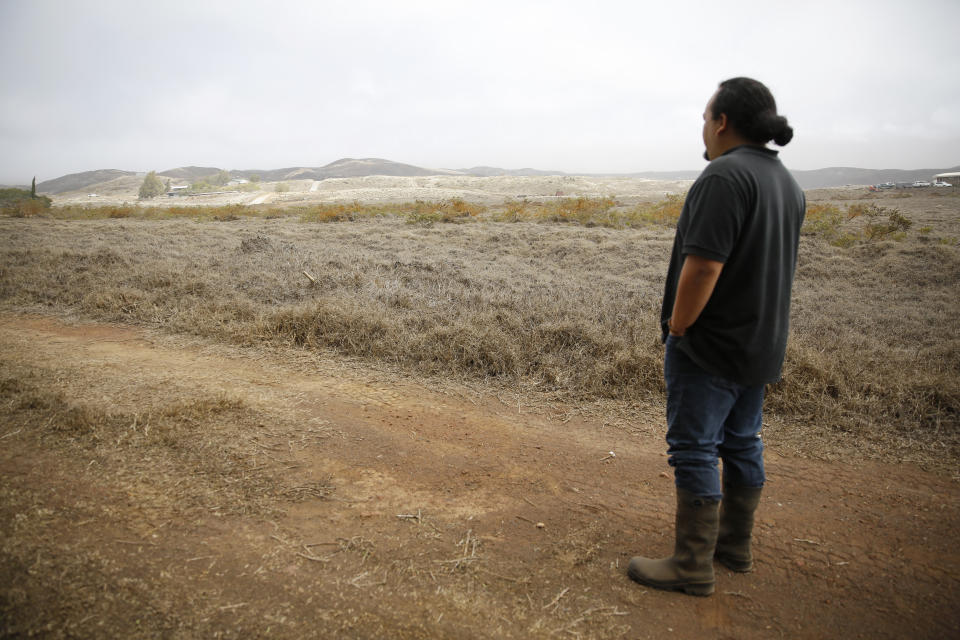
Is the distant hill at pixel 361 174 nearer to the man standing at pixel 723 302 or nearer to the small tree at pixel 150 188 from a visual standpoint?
the small tree at pixel 150 188

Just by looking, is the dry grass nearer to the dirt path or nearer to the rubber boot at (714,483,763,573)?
the dirt path

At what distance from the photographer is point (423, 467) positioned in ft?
10.8

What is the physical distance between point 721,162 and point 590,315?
4.57 metres

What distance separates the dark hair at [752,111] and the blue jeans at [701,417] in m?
0.91

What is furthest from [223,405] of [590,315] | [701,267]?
[590,315]

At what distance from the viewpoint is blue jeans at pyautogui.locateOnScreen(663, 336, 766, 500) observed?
2035 millimetres

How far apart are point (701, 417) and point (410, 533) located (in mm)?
1606

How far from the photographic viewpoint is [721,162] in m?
1.89

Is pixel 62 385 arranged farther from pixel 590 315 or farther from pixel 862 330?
pixel 862 330

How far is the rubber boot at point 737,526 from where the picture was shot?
7.48 ft

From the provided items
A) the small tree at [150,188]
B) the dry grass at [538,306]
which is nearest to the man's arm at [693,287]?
the dry grass at [538,306]

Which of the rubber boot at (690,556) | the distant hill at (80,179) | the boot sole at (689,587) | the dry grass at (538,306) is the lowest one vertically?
the boot sole at (689,587)

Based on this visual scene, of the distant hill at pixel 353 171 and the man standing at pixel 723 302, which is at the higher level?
the distant hill at pixel 353 171

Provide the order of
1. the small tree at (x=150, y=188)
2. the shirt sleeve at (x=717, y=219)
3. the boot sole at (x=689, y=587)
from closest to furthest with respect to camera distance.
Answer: the shirt sleeve at (x=717, y=219), the boot sole at (x=689, y=587), the small tree at (x=150, y=188)
